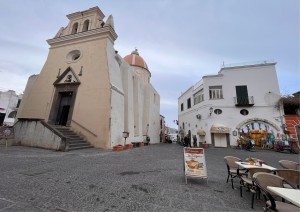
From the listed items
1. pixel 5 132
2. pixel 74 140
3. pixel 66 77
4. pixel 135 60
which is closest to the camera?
pixel 5 132

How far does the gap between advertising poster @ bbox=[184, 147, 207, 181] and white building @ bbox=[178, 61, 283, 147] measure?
13.5 m

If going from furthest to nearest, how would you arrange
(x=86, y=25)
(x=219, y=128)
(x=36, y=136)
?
(x=219, y=128) < (x=86, y=25) < (x=36, y=136)

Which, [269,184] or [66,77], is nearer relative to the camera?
[269,184]

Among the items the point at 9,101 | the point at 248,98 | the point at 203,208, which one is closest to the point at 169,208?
the point at 203,208

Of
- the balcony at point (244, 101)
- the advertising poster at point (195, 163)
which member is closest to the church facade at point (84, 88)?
the advertising poster at point (195, 163)

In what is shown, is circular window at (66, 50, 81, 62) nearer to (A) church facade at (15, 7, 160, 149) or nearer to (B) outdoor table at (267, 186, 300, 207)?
(A) church facade at (15, 7, 160, 149)

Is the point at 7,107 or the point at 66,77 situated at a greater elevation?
the point at 66,77

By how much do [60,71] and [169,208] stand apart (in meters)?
15.2

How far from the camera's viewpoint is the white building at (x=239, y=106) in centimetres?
1652

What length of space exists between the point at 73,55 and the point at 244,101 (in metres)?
19.8

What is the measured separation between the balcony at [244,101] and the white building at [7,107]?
121ft

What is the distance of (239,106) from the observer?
675 inches

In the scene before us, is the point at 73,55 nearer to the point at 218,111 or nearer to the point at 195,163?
the point at 195,163

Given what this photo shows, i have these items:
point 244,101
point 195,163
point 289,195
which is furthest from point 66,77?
point 244,101
